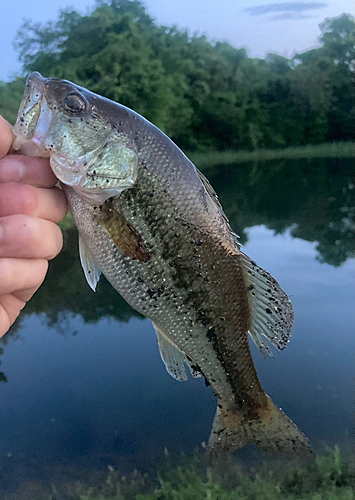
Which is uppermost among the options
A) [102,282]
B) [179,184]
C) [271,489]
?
[179,184]

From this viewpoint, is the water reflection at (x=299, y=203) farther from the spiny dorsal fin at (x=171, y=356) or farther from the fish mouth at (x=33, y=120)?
the fish mouth at (x=33, y=120)

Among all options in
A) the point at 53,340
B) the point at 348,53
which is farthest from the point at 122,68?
the point at 348,53

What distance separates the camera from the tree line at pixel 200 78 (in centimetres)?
3325

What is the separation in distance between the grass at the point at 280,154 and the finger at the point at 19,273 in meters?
37.4

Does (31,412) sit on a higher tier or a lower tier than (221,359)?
lower

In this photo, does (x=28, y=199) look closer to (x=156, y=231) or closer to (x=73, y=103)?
(x=73, y=103)

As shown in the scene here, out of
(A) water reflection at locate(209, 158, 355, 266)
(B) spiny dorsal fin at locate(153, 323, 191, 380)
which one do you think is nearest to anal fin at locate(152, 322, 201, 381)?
(B) spiny dorsal fin at locate(153, 323, 191, 380)

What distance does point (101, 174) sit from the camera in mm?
1895

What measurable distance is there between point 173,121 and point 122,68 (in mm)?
8821

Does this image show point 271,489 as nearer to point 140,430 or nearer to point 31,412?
point 140,430

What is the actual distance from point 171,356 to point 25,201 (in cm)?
118

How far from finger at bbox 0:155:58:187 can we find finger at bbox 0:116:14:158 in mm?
37

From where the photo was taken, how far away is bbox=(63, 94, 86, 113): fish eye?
186cm

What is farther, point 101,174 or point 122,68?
point 122,68
